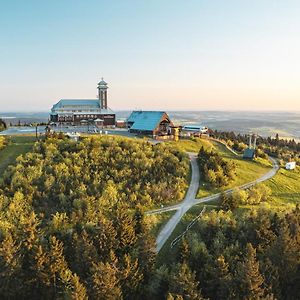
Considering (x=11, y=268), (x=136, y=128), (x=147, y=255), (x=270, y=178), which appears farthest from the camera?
(x=136, y=128)

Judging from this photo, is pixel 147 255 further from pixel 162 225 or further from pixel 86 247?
pixel 162 225

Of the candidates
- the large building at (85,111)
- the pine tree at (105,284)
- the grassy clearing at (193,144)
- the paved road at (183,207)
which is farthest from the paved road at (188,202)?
the large building at (85,111)

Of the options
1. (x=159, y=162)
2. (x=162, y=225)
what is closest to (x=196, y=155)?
(x=159, y=162)

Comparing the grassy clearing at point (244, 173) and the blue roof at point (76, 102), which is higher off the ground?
the blue roof at point (76, 102)

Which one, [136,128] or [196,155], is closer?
[196,155]

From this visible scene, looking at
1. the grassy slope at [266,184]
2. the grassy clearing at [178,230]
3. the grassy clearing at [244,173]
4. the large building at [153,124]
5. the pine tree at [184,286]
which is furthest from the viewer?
the large building at [153,124]

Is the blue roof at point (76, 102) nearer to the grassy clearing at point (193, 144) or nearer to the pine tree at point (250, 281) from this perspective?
the grassy clearing at point (193, 144)

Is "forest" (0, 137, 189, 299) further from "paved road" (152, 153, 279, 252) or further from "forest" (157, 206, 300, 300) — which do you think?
"forest" (157, 206, 300, 300)

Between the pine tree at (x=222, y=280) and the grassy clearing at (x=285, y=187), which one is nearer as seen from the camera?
the pine tree at (x=222, y=280)
